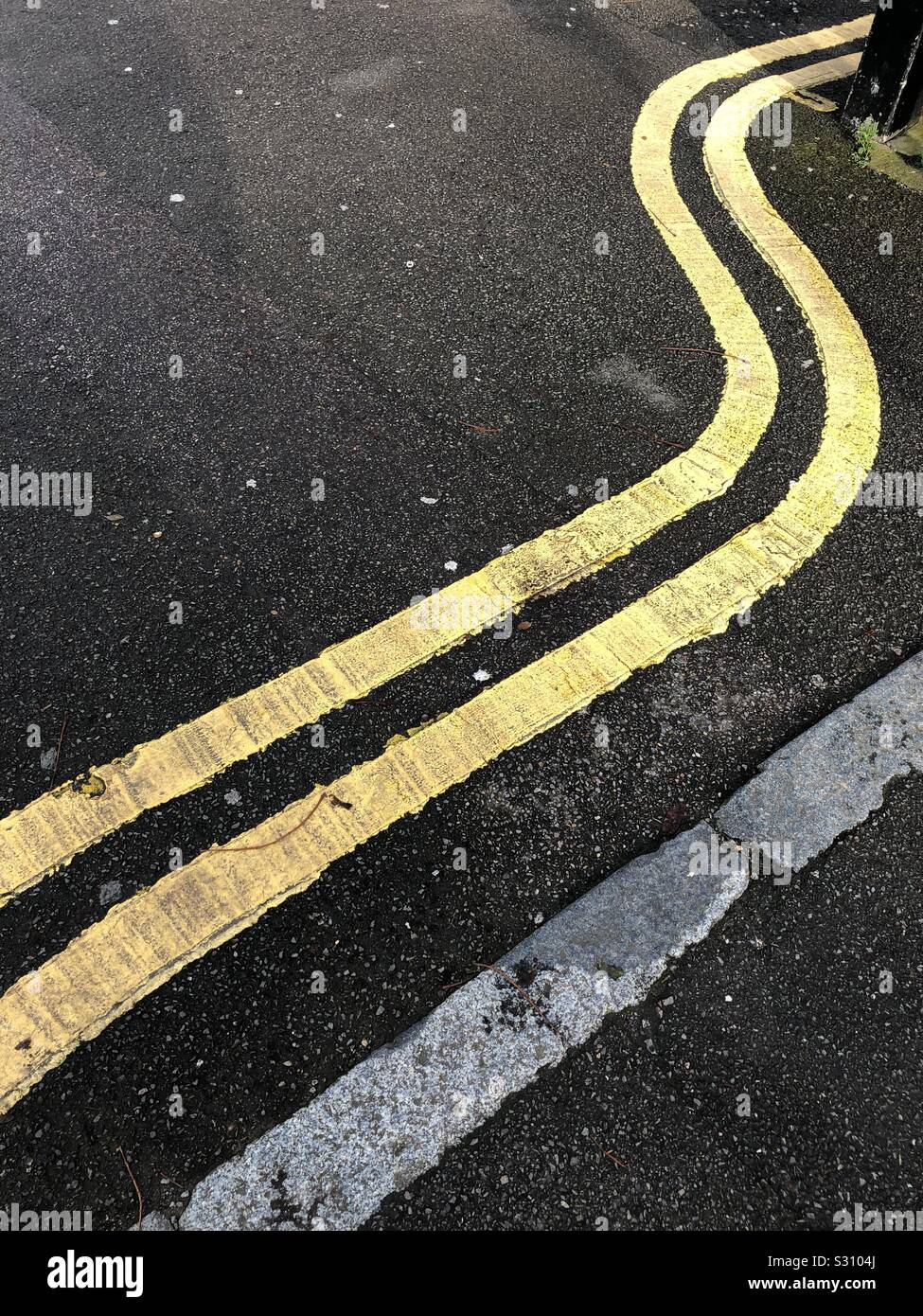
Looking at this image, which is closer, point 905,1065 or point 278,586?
point 905,1065

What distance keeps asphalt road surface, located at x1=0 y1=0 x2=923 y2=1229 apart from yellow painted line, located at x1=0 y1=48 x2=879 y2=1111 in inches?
1.9

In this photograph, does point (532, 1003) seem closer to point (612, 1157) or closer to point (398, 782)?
point (612, 1157)

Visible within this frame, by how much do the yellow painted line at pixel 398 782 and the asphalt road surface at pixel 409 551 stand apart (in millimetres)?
47

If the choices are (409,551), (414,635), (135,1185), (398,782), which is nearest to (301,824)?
(398,782)

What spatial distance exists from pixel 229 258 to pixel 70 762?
2464mm

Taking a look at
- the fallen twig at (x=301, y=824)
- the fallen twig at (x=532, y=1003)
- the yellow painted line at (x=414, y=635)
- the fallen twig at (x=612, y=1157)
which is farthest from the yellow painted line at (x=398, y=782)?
the fallen twig at (x=612, y=1157)

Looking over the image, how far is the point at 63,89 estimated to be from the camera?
4.92 metres

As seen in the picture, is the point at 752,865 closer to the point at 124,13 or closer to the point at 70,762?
the point at 70,762

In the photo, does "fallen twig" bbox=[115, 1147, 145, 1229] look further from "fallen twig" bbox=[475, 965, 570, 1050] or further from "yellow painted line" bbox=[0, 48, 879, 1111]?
"fallen twig" bbox=[475, 965, 570, 1050]

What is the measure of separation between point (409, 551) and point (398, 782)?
83 centimetres

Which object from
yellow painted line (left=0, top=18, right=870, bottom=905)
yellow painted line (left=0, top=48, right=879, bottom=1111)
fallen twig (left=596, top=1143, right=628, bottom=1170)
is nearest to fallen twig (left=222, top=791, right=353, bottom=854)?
yellow painted line (left=0, top=48, right=879, bottom=1111)

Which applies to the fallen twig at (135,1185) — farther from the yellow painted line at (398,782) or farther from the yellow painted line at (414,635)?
the yellow painted line at (414,635)

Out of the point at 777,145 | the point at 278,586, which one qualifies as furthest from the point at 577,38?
the point at 278,586

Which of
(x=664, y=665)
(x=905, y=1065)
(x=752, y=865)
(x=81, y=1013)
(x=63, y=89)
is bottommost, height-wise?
(x=81, y=1013)
